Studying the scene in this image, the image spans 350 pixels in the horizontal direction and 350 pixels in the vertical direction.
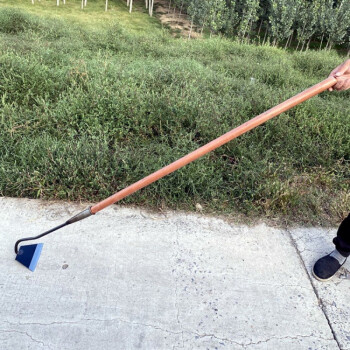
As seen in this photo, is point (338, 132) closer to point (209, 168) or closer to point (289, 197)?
point (289, 197)

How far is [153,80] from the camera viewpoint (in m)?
3.98

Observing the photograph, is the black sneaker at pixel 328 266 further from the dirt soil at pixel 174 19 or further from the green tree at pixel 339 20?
the dirt soil at pixel 174 19

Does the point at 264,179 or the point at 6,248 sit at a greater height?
the point at 264,179

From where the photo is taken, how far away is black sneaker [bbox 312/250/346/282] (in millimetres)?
2059

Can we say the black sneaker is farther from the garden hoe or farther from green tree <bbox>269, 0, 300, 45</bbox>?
green tree <bbox>269, 0, 300, 45</bbox>

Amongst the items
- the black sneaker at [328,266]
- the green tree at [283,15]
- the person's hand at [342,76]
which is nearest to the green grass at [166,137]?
the black sneaker at [328,266]

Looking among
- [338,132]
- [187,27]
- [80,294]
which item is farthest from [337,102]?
[187,27]

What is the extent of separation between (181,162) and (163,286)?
2.36ft

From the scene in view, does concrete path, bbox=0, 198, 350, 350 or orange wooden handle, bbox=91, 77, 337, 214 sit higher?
orange wooden handle, bbox=91, 77, 337, 214

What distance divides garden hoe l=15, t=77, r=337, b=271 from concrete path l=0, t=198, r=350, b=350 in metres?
0.07

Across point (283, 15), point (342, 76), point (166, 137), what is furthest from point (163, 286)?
point (283, 15)

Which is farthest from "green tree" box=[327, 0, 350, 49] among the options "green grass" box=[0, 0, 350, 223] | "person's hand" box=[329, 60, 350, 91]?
"person's hand" box=[329, 60, 350, 91]

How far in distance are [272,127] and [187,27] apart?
13.0 meters

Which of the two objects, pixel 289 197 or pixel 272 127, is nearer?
pixel 289 197
